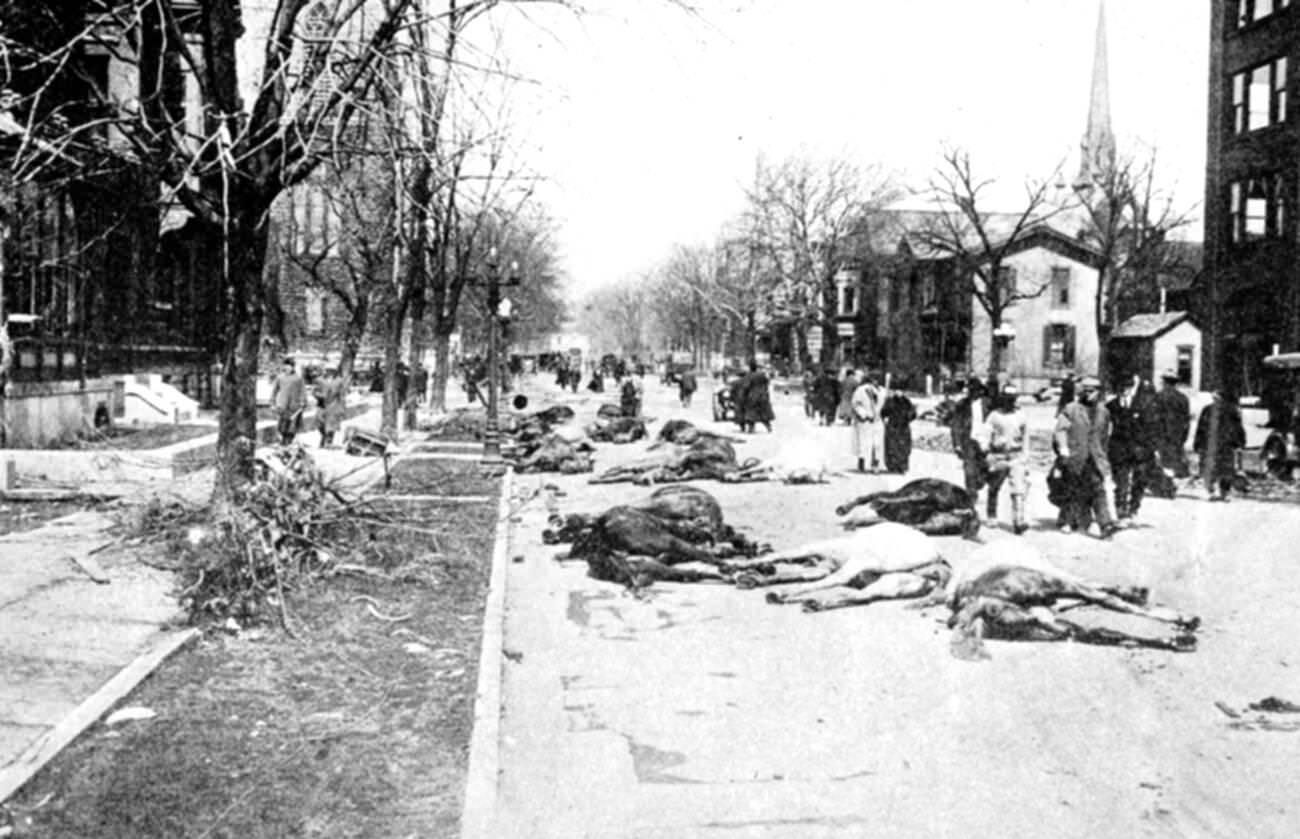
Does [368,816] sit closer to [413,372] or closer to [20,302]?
[20,302]

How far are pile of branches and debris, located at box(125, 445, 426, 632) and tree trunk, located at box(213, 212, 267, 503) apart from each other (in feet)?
0.95

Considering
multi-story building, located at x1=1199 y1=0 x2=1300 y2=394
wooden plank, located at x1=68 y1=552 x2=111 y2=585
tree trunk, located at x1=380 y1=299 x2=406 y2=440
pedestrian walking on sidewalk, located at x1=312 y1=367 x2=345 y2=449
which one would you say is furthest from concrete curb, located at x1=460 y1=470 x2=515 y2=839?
multi-story building, located at x1=1199 y1=0 x2=1300 y2=394

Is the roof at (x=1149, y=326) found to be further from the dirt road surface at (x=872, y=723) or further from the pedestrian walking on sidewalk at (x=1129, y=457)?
the dirt road surface at (x=872, y=723)

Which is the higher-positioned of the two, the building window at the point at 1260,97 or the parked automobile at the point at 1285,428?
the building window at the point at 1260,97

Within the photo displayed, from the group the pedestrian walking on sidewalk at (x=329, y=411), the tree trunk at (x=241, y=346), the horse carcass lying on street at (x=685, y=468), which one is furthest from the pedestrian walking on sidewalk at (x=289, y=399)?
the tree trunk at (x=241, y=346)

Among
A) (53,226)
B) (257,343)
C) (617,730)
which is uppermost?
(53,226)

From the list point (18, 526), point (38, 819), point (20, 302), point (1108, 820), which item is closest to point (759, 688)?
point (1108, 820)

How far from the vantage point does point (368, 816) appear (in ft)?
17.1

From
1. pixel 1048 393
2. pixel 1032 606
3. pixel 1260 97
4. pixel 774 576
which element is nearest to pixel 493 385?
pixel 774 576

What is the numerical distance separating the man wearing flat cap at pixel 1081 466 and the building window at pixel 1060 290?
156ft

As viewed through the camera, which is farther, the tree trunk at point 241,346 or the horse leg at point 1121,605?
the tree trunk at point 241,346

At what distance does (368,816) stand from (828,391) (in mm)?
31771

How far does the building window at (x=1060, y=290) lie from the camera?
59250mm

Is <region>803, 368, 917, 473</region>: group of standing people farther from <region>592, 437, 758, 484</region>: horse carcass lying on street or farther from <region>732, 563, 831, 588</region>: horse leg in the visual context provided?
<region>732, 563, 831, 588</region>: horse leg
